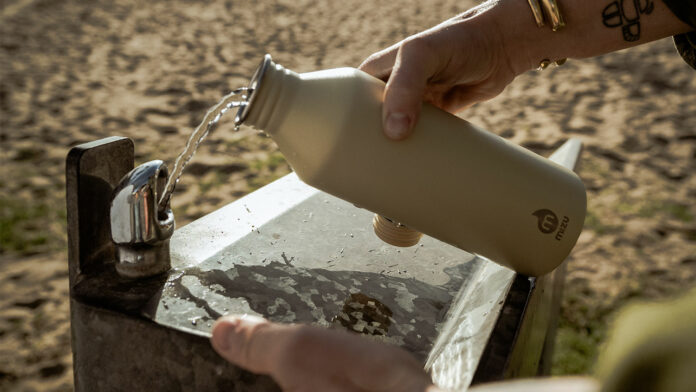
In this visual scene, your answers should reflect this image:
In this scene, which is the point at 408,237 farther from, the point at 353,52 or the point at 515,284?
the point at 353,52

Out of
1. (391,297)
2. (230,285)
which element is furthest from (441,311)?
(230,285)

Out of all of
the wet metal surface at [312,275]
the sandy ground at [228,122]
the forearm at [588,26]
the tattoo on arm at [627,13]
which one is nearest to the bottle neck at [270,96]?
the wet metal surface at [312,275]

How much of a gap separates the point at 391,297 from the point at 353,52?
4158 mm

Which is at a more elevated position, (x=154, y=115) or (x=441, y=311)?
(x=441, y=311)

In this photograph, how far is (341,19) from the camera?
5.87 m

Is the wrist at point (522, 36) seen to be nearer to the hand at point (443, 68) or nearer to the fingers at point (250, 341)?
the hand at point (443, 68)

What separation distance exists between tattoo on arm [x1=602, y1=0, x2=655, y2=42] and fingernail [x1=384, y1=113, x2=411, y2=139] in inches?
24.4

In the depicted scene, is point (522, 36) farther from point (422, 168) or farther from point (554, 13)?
point (422, 168)

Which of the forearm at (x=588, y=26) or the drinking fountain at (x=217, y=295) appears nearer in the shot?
the drinking fountain at (x=217, y=295)

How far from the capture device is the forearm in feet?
3.88

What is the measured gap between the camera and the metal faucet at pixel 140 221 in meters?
0.97

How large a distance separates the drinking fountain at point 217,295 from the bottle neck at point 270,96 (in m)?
0.26

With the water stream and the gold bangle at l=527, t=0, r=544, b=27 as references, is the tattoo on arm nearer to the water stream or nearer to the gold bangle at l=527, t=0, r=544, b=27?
the gold bangle at l=527, t=0, r=544, b=27

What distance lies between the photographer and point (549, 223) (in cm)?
92
